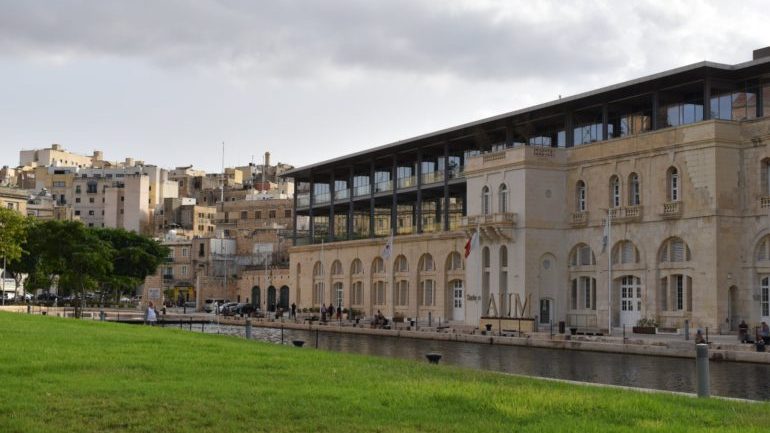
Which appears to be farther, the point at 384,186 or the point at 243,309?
the point at 243,309

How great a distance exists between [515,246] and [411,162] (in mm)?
25177

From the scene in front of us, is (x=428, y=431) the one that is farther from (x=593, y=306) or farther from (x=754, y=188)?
(x=593, y=306)

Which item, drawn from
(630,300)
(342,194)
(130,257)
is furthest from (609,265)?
→ (130,257)

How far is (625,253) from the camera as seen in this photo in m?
66.0

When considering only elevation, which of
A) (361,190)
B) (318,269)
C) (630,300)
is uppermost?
(361,190)

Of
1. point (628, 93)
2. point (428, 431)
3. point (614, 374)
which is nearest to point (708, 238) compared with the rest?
point (628, 93)

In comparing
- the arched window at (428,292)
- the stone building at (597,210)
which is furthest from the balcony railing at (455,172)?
the arched window at (428,292)

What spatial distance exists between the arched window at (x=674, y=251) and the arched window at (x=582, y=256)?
6947mm

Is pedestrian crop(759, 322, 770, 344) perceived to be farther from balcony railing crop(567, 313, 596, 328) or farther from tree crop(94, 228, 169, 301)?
tree crop(94, 228, 169, 301)

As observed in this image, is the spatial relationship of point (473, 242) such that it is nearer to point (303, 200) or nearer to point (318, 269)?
point (318, 269)

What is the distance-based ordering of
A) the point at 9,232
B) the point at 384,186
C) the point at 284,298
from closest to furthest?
the point at 9,232
the point at 384,186
the point at 284,298

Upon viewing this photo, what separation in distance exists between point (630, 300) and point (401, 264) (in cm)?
2984

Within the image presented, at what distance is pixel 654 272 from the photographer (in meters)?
62.9

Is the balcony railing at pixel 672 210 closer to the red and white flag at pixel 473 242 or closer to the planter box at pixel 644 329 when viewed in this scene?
the planter box at pixel 644 329
